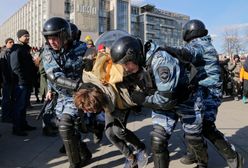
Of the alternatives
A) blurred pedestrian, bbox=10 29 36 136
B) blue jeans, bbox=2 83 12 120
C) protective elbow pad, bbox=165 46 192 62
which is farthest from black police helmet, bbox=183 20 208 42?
blue jeans, bbox=2 83 12 120

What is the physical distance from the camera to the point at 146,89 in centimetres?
314

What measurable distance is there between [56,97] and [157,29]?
80.7 meters

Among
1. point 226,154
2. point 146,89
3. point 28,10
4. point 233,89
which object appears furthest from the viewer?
point 28,10

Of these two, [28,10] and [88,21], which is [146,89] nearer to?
[88,21]

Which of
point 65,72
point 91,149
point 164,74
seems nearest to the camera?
point 164,74

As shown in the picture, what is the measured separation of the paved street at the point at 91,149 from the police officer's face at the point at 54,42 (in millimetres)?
1456

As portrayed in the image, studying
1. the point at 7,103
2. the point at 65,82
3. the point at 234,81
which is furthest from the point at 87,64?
the point at 234,81


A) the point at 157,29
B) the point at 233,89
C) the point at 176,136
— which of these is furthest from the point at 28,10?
the point at 176,136

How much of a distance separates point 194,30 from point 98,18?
62792mm

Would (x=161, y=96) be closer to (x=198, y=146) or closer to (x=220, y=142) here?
(x=198, y=146)

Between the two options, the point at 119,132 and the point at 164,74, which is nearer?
the point at 164,74

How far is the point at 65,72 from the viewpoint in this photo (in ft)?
12.9

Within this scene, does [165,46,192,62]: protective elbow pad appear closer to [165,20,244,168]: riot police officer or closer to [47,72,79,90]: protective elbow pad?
[165,20,244,168]: riot police officer

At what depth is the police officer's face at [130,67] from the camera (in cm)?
304
